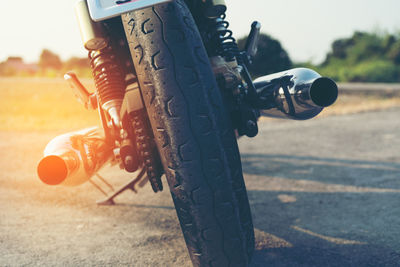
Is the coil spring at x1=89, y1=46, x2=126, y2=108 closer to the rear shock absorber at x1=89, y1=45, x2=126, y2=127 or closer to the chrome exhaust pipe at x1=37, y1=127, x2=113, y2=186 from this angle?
the rear shock absorber at x1=89, y1=45, x2=126, y2=127

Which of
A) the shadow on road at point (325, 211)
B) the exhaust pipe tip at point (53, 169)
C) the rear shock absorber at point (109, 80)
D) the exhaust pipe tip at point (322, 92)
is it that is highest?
the rear shock absorber at point (109, 80)

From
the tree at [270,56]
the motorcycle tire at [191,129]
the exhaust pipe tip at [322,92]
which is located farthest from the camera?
the tree at [270,56]

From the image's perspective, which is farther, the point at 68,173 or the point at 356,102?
the point at 356,102

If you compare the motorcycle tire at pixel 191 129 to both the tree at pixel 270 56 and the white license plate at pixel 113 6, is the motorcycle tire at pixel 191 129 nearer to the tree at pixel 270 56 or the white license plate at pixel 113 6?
the white license plate at pixel 113 6

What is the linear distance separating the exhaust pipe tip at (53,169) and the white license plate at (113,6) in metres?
0.61

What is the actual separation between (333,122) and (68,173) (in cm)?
488

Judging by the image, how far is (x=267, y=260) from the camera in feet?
5.77

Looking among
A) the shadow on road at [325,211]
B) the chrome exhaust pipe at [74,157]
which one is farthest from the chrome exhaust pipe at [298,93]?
the chrome exhaust pipe at [74,157]

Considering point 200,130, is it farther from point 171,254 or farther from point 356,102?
point 356,102

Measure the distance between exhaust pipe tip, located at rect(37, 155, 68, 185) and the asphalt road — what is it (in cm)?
50

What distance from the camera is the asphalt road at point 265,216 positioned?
72.3 inches

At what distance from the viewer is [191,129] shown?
1381 millimetres

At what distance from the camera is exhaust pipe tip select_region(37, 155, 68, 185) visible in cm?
155

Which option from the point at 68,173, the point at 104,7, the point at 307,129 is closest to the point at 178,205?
the point at 68,173
